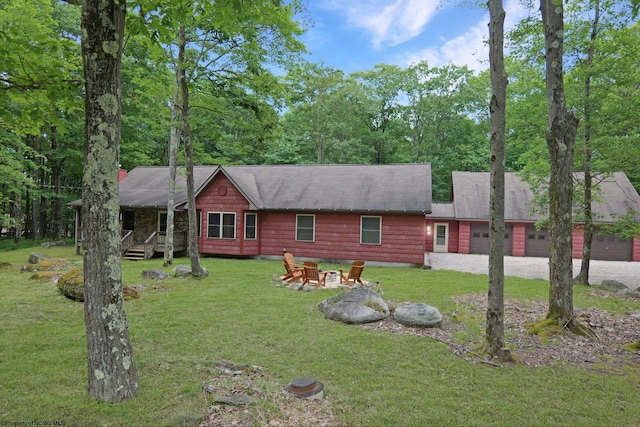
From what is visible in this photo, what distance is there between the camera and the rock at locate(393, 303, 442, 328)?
22.0ft

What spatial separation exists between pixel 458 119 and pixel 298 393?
3568 cm

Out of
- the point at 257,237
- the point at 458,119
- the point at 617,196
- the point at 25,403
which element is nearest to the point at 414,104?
the point at 458,119

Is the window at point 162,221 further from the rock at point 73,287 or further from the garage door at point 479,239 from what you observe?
the garage door at point 479,239

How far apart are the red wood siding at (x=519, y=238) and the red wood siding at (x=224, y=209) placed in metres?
15.6

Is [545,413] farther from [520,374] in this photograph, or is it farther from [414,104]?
[414,104]

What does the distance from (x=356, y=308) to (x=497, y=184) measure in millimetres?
3548

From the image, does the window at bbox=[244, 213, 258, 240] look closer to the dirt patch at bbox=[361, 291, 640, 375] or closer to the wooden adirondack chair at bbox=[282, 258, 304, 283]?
the wooden adirondack chair at bbox=[282, 258, 304, 283]

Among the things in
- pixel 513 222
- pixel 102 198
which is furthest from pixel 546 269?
pixel 102 198

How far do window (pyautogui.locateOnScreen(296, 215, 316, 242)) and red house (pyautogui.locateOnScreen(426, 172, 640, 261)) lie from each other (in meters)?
7.80

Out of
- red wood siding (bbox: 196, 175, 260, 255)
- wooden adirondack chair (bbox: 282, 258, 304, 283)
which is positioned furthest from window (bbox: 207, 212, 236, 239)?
wooden adirondack chair (bbox: 282, 258, 304, 283)

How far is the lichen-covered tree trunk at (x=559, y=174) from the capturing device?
663 cm

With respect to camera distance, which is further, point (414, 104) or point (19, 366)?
point (414, 104)

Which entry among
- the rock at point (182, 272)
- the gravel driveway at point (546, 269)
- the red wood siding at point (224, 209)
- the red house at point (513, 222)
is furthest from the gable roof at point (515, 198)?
the rock at point (182, 272)

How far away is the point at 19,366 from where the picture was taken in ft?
14.8
